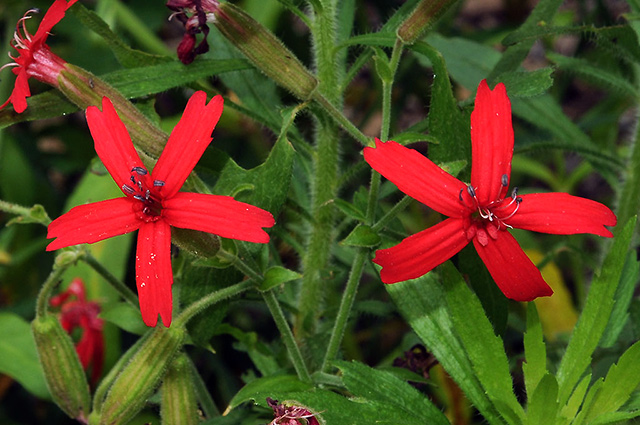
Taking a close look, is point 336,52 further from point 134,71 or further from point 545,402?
point 545,402

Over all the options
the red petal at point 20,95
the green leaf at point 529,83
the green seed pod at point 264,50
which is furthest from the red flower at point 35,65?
the green leaf at point 529,83

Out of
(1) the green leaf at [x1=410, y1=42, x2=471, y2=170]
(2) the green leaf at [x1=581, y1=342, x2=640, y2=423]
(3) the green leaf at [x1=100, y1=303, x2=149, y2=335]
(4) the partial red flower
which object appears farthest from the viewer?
(4) the partial red flower

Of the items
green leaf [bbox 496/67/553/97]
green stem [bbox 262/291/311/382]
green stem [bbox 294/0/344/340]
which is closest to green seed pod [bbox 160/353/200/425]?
green stem [bbox 262/291/311/382]

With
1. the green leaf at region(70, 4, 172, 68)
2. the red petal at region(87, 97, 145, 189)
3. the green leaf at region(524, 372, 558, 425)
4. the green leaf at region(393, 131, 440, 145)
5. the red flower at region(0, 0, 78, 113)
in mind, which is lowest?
the green leaf at region(524, 372, 558, 425)

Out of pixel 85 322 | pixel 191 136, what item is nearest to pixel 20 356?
pixel 85 322

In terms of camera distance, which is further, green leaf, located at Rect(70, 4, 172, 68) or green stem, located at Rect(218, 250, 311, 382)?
green leaf, located at Rect(70, 4, 172, 68)

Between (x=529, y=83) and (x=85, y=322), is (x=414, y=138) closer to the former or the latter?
(x=529, y=83)

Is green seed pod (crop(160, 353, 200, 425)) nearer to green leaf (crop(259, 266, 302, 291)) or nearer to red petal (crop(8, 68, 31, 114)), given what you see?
green leaf (crop(259, 266, 302, 291))
